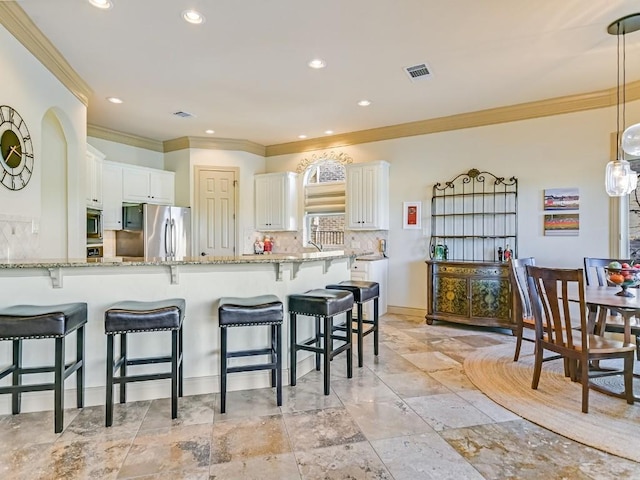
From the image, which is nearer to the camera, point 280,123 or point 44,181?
point 44,181

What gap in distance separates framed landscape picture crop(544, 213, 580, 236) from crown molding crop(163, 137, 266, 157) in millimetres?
4829

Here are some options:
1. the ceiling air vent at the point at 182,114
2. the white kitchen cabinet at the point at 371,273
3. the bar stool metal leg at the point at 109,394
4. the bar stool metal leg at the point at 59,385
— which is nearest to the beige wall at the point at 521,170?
the white kitchen cabinet at the point at 371,273

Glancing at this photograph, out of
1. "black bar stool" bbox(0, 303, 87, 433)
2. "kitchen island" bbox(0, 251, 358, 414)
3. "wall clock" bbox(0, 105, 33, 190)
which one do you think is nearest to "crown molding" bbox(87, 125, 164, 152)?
"wall clock" bbox(0, 105, 33, 190)

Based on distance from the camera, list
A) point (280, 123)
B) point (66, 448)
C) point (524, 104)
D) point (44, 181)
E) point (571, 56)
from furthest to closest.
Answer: point (280, 123) → point (524, 104) → point (44, 181) → point (571, 56) → point (66, 448)

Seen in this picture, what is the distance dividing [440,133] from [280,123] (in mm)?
2378

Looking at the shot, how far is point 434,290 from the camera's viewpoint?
4.96m

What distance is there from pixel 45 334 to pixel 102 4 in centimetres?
235

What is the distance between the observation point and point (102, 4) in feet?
8.79

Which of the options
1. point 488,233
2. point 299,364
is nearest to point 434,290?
point 488,233

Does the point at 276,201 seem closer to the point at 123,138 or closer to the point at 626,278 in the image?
the point at 123,138

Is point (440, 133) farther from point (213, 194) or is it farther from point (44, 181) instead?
point (44, 181)

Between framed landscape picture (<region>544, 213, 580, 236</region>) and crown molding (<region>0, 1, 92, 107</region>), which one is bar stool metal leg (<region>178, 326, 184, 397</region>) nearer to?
crown molding (<region>0, 1, 92, 107</region>)

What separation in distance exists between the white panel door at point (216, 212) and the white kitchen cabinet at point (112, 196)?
1.22 m

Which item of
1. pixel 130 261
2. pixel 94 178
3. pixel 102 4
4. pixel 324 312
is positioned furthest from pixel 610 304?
pixel 94 178
